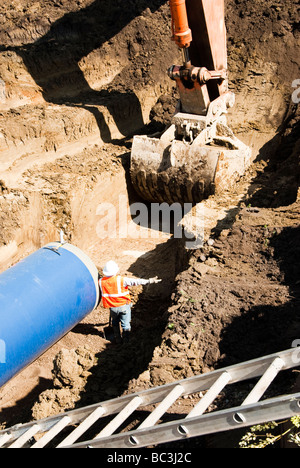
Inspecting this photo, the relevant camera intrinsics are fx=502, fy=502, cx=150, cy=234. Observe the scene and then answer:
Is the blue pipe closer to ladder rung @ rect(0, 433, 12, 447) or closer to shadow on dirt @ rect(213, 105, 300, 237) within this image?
ladder rung @ rect(0, 433, 12, 447)

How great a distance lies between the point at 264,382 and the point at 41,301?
3.52m

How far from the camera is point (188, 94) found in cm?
954

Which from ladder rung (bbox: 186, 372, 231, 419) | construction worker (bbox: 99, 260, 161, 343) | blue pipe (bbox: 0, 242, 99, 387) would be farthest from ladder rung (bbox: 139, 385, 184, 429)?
construction worker (bbox: 99, 260, 161, 343)

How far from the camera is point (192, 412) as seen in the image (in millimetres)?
3756

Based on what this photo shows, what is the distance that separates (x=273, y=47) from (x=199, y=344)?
8837 mm

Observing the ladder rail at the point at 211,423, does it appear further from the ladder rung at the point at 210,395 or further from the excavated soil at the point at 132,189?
the excavated soil at the point at 132,189

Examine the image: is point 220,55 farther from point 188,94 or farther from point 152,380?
point 152,380

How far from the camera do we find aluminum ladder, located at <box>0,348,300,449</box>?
3.38 meters

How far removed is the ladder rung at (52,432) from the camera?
450 cm

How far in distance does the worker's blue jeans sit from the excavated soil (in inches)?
8.9

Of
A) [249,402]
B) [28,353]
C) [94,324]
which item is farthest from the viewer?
[94,324]

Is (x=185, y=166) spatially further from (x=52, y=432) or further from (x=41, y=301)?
(x=52, y=432)

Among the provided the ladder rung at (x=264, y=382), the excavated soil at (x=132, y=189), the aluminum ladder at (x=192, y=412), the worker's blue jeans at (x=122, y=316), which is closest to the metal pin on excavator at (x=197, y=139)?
the excavated soil at (x=132, y=189)

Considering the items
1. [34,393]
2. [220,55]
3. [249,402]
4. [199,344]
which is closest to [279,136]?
[220,55]
